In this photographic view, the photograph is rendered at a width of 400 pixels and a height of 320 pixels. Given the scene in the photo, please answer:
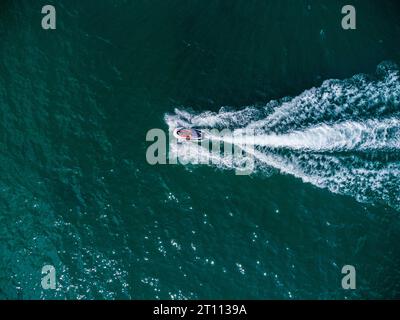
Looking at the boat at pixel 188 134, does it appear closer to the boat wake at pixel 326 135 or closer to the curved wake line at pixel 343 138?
the boat wake at pixel 326 135

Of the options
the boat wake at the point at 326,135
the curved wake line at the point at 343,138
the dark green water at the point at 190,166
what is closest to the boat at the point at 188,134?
the boat wake at the point at 326,135

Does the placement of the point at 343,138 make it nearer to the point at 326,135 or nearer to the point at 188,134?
the point at 326,135

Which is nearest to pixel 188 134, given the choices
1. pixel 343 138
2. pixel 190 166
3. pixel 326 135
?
pixel 190 166

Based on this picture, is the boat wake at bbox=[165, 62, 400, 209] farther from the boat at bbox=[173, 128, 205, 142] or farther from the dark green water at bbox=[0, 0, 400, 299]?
the boat at bbox=[173, 128, 205, 142]

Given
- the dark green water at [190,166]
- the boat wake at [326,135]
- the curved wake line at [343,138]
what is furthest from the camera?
the curved wake line at [343,138]

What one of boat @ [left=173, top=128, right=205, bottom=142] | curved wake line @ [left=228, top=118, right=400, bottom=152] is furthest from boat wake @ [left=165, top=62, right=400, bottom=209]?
boat @ [left=173, top=128, right=205, bottom=142]

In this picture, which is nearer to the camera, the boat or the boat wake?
the boat wake
